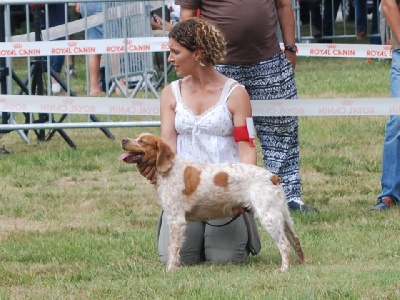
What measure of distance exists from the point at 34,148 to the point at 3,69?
A: 0.89 metres

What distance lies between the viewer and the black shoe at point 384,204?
→ 27.8 ft

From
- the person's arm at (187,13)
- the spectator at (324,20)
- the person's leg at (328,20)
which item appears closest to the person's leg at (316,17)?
the spectator at (324,20)

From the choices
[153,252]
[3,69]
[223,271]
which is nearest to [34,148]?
[3,69]

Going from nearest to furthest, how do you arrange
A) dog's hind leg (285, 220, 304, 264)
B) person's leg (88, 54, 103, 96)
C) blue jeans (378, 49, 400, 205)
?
dog's hind leg (285, 220, 304, 264) → blue jeans (378, 49, 400, 205) → person's leg (88, 54, 103, 96)

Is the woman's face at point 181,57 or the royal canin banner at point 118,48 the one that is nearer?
the woman's face at point 181,57

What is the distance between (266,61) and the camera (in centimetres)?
811

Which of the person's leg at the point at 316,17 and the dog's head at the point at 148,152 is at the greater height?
the person's leg at the point at 316,17

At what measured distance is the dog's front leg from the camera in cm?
644

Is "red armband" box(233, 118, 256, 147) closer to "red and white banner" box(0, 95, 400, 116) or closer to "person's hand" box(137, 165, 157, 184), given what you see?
"person's hand" box(137, 165, 157, 184)

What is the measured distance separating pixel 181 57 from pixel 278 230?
1164 mm

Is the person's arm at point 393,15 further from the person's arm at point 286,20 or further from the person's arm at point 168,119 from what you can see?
the person's arm at point 168,119

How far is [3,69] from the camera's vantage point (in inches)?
467

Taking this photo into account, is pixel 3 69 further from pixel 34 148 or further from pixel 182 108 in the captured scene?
pixel 182 108

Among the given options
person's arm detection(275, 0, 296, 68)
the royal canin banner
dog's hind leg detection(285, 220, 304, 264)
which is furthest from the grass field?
person's arm detection(275, 0, 296, 68)
